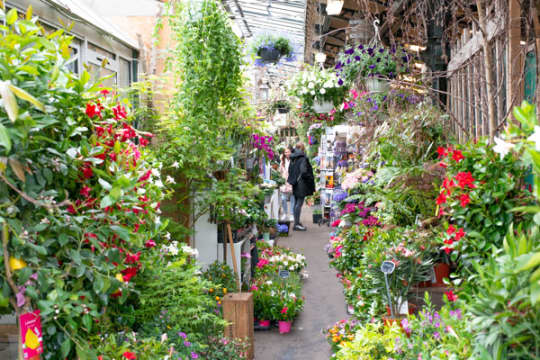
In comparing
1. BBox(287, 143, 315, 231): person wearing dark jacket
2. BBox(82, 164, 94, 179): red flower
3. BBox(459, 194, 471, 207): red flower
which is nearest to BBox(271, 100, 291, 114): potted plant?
BBox(287, 143, 315, 231): person wearing dark jacket

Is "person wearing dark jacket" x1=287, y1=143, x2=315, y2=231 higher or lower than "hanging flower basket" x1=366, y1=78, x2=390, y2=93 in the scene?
lower

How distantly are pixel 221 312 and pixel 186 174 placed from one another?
1186 millimetres

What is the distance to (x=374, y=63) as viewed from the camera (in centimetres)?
506

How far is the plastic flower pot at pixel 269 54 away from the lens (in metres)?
6.75

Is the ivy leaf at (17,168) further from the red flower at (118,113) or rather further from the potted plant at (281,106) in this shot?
the potted plant at (281,106)

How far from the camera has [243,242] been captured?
215 inches

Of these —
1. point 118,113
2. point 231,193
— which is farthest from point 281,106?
point 118,113

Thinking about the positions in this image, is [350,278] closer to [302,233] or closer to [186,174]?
[186,174]

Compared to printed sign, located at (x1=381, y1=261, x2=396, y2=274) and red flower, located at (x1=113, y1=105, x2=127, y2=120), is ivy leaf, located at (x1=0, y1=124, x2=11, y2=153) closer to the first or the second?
red flower, located at (x1=113, y1=105, x2=127, y2=120)

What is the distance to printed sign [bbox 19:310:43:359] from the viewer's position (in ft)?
4.28

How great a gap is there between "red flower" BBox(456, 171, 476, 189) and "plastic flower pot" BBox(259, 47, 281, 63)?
492 cm

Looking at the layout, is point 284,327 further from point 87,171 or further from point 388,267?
point 87,171

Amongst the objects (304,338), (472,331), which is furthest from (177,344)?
(304,338)

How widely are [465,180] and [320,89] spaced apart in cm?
416
